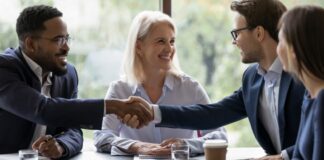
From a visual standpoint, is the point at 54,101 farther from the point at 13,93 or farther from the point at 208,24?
the point at 208,24

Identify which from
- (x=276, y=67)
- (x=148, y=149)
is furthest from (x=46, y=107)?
(x=276, y=67)

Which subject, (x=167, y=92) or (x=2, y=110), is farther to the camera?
(x=167, y=92)

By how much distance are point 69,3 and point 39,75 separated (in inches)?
28.9

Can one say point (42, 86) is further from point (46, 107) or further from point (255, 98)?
point (255, 98)

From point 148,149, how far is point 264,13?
0.79 m

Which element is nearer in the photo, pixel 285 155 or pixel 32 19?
pixel 285 155

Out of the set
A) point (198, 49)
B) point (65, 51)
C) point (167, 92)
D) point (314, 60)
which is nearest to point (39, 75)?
point (65, 51)

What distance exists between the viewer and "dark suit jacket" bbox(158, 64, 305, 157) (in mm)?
2318

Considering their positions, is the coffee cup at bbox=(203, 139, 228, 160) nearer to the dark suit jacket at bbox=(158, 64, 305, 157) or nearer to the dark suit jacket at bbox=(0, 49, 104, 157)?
the dark suit jacket at bbox=(158, 64, 305, 157)

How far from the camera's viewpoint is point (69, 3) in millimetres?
3273

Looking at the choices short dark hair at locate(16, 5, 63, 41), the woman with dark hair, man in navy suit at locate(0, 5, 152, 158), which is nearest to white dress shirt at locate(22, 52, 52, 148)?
man in navy suit at locate(0, 5, 152, 158)

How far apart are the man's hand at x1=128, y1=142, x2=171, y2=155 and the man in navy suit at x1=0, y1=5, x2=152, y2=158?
0.18m

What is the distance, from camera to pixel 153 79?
9.49 feet

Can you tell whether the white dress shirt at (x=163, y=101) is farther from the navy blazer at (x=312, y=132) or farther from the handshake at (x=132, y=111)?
the navy blazer at (x=312, y=132)
